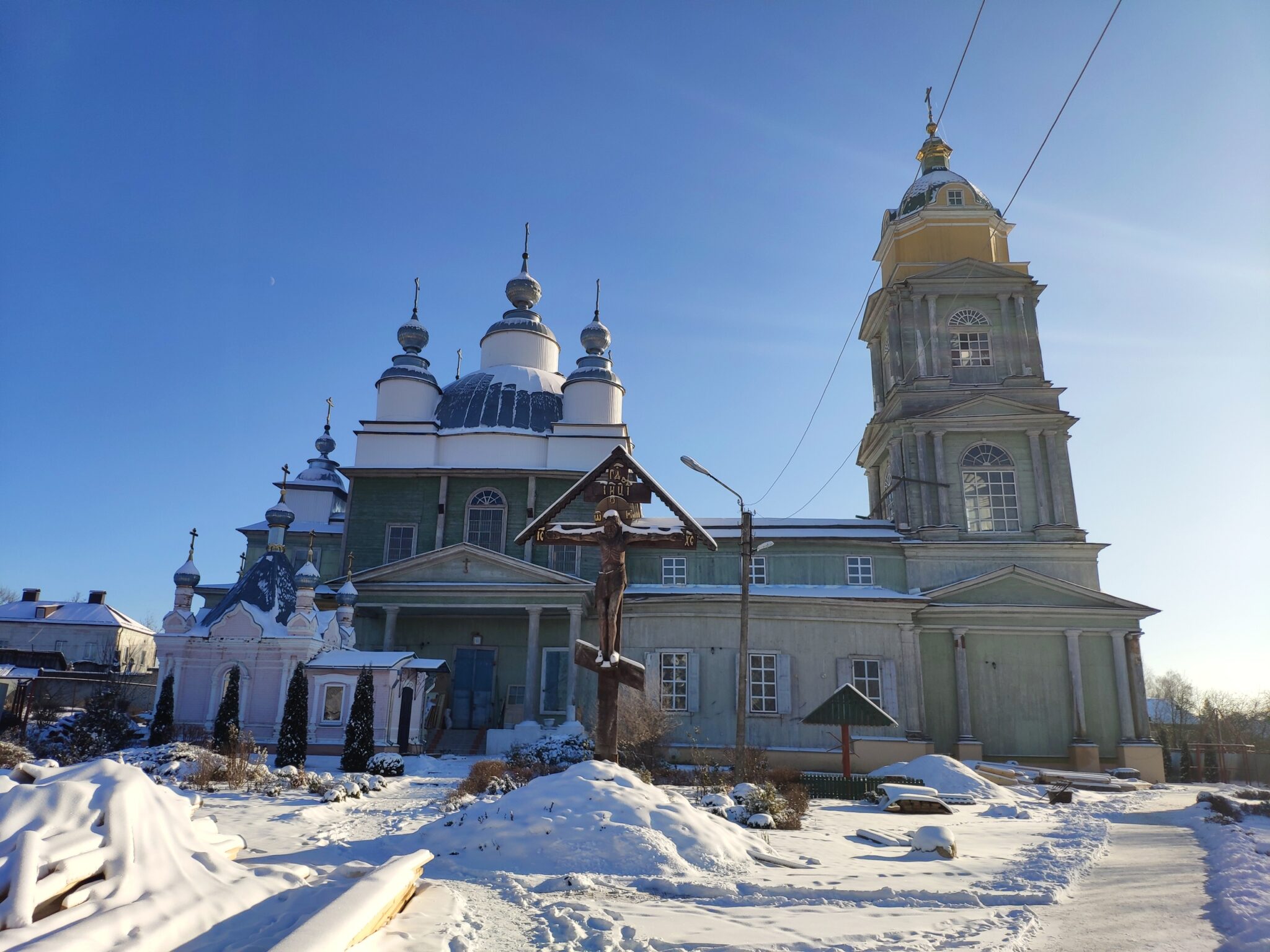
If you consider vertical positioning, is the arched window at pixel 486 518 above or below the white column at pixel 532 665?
above

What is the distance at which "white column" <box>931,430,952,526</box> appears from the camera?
27547 millimetres

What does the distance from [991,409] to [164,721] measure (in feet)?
83.5

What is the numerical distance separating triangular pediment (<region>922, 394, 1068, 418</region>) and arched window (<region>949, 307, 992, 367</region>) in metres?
1.94

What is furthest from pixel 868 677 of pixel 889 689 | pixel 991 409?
pixel 991 409

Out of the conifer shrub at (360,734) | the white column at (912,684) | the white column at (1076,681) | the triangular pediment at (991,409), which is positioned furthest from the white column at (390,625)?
the white column at (1076,681)

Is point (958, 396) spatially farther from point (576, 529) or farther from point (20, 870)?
point (20, 870)

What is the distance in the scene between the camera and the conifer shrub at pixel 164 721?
65.7 feet

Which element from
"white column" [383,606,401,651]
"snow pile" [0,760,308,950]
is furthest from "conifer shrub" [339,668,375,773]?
"snow pile" [0,760,308,950]

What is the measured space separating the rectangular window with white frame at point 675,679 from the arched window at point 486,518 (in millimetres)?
7429

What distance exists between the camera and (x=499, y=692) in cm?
2653

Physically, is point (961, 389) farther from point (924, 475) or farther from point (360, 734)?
point (360, 734)

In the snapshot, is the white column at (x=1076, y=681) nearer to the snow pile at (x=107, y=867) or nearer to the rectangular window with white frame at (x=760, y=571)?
the rectangular window with white frame at (x=760, y=571)

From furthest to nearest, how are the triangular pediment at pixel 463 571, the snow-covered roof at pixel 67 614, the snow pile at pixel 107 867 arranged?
the snow-covered roof at pixel 67 614 < the triangular pediment at pixel 463 571 < the snow pile at pixel 107 867

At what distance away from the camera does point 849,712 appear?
19.5 m
